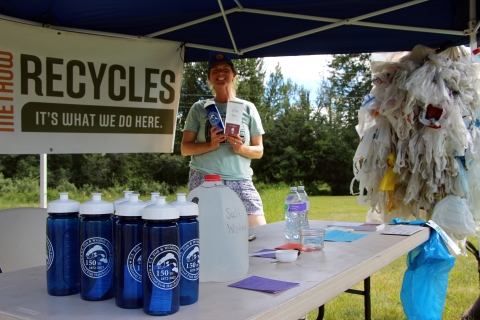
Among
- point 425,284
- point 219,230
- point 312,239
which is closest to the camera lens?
point 219,230

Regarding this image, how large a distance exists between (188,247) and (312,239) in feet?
2.59

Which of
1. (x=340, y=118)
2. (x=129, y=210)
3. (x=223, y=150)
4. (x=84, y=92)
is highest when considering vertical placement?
(x=340, y=118)

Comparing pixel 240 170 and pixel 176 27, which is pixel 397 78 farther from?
pixel 176 27

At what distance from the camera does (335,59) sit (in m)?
27.4

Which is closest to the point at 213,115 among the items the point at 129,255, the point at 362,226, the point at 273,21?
the point at 273,21

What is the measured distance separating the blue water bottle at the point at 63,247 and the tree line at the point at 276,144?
12.8 m

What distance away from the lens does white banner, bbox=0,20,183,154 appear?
2.59m

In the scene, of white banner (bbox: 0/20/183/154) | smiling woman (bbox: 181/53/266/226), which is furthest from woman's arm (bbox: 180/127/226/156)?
white banner (bbox: 0/20/183/154)

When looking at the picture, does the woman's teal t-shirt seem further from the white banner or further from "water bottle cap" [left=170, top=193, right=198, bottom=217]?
"water bottle cap" [left=170, top=193, right=198, bottom=217]

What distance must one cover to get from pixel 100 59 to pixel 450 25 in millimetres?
2099

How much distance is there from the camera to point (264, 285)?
1.12 m

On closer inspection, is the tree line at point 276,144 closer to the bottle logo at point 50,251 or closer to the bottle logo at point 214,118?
the bottle logo at point 214,118

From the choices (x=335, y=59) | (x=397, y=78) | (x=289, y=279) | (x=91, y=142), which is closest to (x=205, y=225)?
(x=289, y=279)

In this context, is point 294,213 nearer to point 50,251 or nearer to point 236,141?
point 236,141
